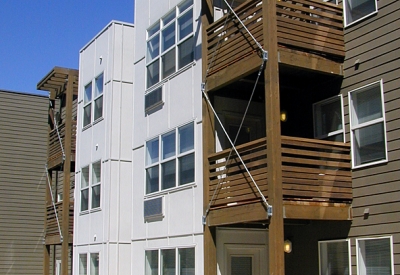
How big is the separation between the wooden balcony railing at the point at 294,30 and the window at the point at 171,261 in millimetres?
4465

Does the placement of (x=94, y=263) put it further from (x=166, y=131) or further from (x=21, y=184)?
(x=21, y=184)

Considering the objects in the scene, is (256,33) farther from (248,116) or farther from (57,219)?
(57,219)

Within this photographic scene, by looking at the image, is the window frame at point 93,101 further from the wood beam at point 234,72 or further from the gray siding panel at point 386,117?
the gray siding panel at point 386,117

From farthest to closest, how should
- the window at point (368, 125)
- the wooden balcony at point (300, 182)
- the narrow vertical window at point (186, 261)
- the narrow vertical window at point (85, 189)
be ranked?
the narrow vertical window at point (85, 189), the narrow vertical window at point (186, 261), the window at point (368, 125), the wooden balcony at point (300, 182)

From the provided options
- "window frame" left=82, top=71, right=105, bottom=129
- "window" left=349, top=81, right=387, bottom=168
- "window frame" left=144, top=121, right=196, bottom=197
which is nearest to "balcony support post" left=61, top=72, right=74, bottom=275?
"window frame" left=82, top=71, right=105, bottom=129

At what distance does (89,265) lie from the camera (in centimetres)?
1945

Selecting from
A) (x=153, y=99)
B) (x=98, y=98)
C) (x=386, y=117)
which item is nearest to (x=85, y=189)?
(x=98, y=98)

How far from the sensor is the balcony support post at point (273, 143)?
10.9 metres

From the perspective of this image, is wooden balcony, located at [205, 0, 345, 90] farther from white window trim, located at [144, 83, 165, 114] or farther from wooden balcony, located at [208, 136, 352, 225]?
white window trim, located at [144, 83, 165, 114]

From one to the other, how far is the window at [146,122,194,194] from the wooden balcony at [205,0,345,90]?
2.27 metres

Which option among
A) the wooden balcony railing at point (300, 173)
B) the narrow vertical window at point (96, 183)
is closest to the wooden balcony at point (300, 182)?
the wooden balcony railing at point (300, 173)

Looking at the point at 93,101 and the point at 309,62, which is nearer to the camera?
the point at 309,62

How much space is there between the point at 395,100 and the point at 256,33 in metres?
2.97

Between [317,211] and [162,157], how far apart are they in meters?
5.72
